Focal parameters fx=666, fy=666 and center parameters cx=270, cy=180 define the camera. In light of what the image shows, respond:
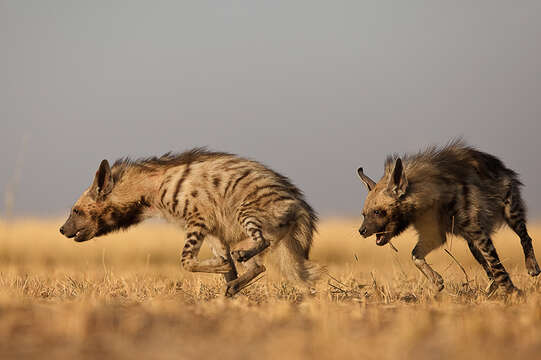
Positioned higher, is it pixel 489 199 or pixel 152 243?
pixel 489 199

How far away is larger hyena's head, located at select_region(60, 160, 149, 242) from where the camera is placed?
6.67 metres

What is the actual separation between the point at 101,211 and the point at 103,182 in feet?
0.98

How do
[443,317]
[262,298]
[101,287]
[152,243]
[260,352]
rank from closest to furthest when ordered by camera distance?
[260,352] < [443,317] < [262,298] < [101,287] < [152,243]

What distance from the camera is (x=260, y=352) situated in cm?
277

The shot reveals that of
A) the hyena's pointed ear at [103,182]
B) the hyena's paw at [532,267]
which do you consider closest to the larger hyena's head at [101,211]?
the hyena's pointed ear at [103,182]

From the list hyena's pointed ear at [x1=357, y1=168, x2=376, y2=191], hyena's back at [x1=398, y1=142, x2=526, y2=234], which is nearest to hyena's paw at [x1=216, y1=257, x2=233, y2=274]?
hyena's pointed ear at [x1=357, y1=168, x2=376, y2=191]

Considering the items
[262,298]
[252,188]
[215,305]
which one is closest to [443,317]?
[215,305]

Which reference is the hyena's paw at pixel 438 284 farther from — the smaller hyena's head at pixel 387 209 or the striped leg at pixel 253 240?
the striped leg at pixel 253 240

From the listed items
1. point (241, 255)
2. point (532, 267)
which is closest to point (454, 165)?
point (532, 267)

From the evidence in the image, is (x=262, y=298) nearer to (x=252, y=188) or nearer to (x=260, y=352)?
(x=252, y=188)

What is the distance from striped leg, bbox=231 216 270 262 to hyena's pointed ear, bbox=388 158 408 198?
1353 mm

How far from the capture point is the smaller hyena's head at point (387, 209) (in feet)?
20.6

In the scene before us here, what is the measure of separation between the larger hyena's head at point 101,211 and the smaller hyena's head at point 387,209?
7.18 ft

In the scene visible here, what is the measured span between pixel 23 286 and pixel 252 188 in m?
2.14
